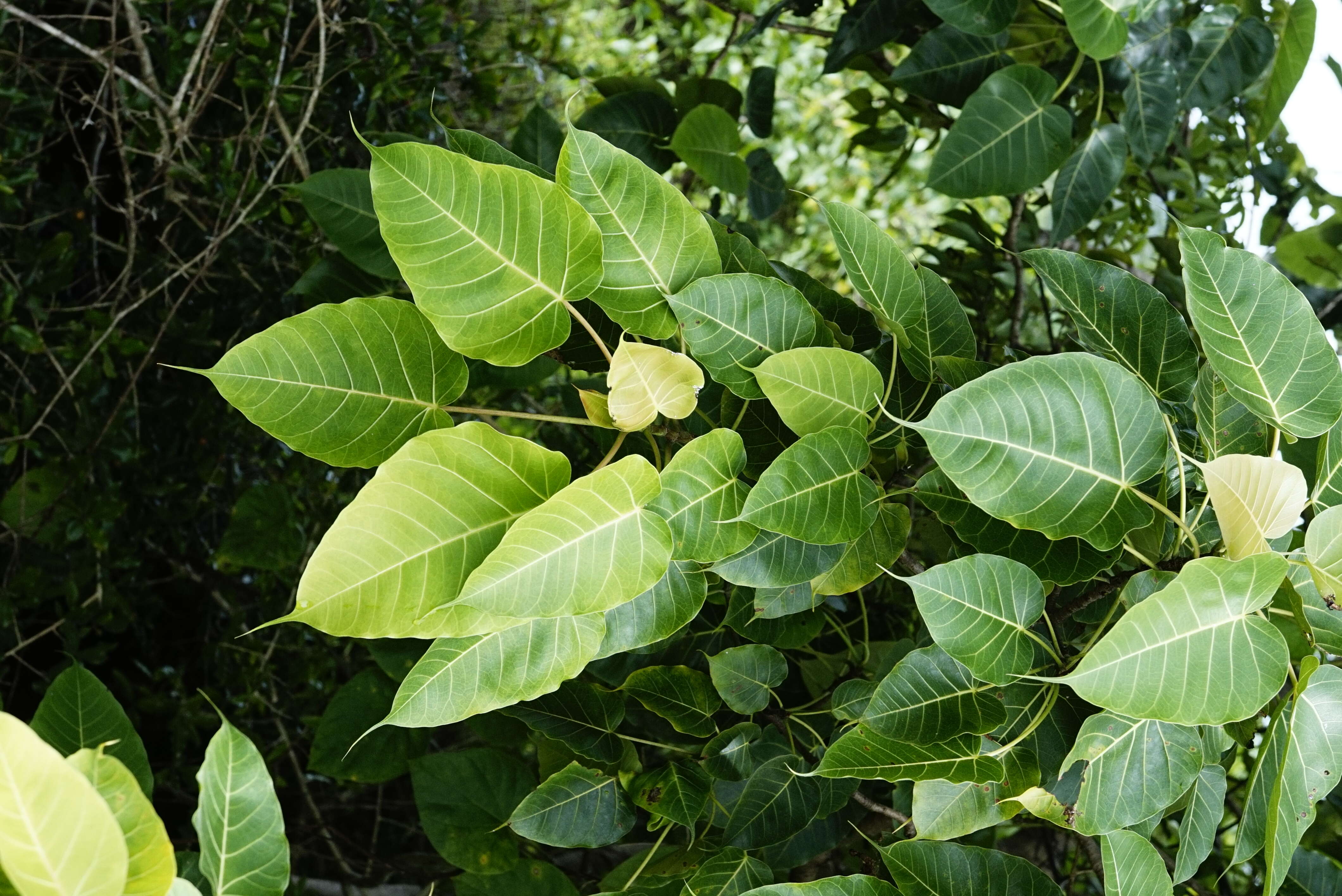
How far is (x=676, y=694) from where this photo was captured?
1.75 feet

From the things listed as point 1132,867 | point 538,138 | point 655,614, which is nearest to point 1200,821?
point 1132,867

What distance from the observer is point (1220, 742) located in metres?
0.44

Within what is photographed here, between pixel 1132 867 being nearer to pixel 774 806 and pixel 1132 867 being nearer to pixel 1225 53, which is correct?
pixel 774 806

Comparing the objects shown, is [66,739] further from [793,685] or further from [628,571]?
[793,685]

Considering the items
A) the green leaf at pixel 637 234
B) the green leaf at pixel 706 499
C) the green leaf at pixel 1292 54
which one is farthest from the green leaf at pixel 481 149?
the green leaf at pixel 1292 54

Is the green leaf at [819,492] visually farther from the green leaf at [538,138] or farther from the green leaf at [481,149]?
the green leaf at [538,138]

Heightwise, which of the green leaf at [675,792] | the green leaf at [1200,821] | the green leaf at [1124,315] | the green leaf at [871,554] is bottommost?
the green leaf at [675,792]

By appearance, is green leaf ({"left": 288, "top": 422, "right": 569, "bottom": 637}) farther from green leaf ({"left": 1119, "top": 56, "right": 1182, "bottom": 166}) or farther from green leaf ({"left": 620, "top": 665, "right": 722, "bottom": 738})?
green leaf ({"left": 1119, "top": 56, "right": 1182, "bottom": 166})

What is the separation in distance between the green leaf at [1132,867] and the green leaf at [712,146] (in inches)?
22.3

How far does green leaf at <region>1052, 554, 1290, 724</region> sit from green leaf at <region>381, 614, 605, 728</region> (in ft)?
0.63

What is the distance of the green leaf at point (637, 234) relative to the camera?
0.38m

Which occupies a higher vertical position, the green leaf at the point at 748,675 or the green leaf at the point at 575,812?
the green leaf at the point at 748,675

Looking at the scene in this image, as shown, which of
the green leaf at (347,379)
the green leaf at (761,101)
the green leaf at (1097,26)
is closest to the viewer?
the green leaf at (347,379)

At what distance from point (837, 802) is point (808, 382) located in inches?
10.1
